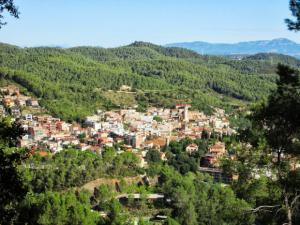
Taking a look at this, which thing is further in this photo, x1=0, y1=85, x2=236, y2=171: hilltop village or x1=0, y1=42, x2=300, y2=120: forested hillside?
x1=0, y1=42, x2=300, y2=120: forested hillside

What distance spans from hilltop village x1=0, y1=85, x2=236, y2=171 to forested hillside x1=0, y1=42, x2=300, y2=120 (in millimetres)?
2520

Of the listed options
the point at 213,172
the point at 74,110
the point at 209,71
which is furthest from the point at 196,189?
the point at 209,71

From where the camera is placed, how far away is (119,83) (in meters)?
81.1

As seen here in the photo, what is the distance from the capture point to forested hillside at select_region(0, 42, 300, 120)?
64312 millimetres

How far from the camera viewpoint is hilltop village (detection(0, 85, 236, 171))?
144 feet

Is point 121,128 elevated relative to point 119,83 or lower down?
lower down

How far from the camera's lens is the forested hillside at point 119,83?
6431 cm

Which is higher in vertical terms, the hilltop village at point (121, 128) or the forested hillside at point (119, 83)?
the forested hillside at point (119, 83)

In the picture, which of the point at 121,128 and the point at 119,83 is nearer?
the point at 121,128

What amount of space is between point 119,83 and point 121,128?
27.2m

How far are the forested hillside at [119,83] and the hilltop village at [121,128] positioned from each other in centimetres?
252

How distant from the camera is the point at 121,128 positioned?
54656mm

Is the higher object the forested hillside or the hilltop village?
the forested hillside

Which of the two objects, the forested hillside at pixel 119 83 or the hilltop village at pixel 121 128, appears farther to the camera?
the forested hillside at pixel 119 83
